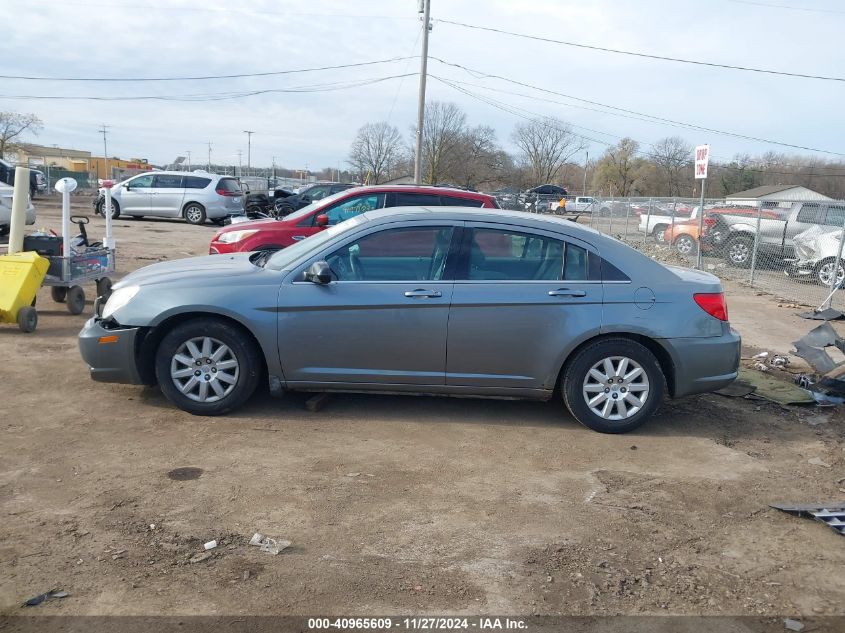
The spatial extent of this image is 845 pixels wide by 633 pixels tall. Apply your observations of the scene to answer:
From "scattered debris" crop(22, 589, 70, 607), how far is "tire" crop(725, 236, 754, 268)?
16.5m

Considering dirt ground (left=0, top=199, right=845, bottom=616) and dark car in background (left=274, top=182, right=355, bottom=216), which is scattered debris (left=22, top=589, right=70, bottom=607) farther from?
dark car in background (left=274, top=182, right=355, bottom=216)

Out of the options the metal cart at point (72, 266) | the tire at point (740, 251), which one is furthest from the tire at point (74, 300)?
the tire at point (740, 251)

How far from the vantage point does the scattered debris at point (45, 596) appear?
2951 mm

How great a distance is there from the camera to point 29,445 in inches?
181

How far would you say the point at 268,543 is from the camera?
11.5 ft

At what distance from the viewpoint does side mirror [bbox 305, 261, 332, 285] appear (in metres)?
5.13

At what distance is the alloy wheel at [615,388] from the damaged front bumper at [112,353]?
336 cm

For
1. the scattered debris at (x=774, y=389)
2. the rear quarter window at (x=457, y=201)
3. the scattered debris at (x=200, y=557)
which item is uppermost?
the rear quarter window at (x=457, y=201)

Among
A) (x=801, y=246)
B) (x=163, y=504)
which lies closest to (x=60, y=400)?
(x=163, y=504)

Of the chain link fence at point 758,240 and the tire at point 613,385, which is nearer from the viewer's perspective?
the tire at point 613,385

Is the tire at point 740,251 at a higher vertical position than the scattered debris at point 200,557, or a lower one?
higher

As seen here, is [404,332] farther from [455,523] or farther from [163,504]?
[163,504]

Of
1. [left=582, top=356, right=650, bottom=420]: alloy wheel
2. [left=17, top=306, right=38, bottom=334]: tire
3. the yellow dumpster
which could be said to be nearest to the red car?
the yellow dumpster

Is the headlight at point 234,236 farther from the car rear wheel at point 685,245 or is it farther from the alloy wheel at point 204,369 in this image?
the car rear wheel at point 685,245
